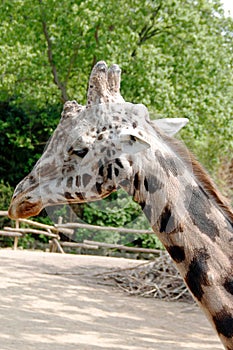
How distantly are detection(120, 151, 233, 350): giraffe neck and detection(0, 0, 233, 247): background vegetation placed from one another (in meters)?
13.8

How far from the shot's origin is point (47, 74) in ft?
59.7

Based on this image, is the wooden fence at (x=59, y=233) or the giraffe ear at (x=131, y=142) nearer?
the giraffe ear at (x=131, y=142)

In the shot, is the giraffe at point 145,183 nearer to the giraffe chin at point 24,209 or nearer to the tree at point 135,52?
the giraffe chin at point 24,209

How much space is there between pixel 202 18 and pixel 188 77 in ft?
6.27

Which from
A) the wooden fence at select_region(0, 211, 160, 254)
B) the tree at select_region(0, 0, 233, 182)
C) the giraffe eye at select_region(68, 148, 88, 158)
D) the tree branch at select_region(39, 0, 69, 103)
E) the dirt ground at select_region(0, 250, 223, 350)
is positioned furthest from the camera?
the tree branch at select_region(39, 0, 69, 103)

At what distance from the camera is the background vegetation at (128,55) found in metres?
16.9

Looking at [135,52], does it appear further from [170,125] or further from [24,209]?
[24,209]

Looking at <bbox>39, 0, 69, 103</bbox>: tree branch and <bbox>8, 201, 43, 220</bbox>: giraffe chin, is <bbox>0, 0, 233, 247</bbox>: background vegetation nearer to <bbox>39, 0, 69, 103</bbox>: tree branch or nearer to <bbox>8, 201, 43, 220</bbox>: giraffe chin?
<bbox>39, 0, 69, 103</bbox>: tree branch

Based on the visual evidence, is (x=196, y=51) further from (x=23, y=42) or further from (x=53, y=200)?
(x=53, y=200)

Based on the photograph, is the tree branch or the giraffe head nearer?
the giraffe head

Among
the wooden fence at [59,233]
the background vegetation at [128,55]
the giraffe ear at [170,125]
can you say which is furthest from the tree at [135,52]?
the giraffe ear at [170,125]

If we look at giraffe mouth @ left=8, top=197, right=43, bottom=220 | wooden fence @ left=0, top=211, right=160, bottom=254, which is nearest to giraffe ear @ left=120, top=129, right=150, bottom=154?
giraffe mouth @ left=8, top=197, right=43, bottom=220

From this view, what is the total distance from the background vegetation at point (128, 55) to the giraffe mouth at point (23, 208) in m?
13.8

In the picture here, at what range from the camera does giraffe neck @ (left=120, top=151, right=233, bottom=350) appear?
101 inches
